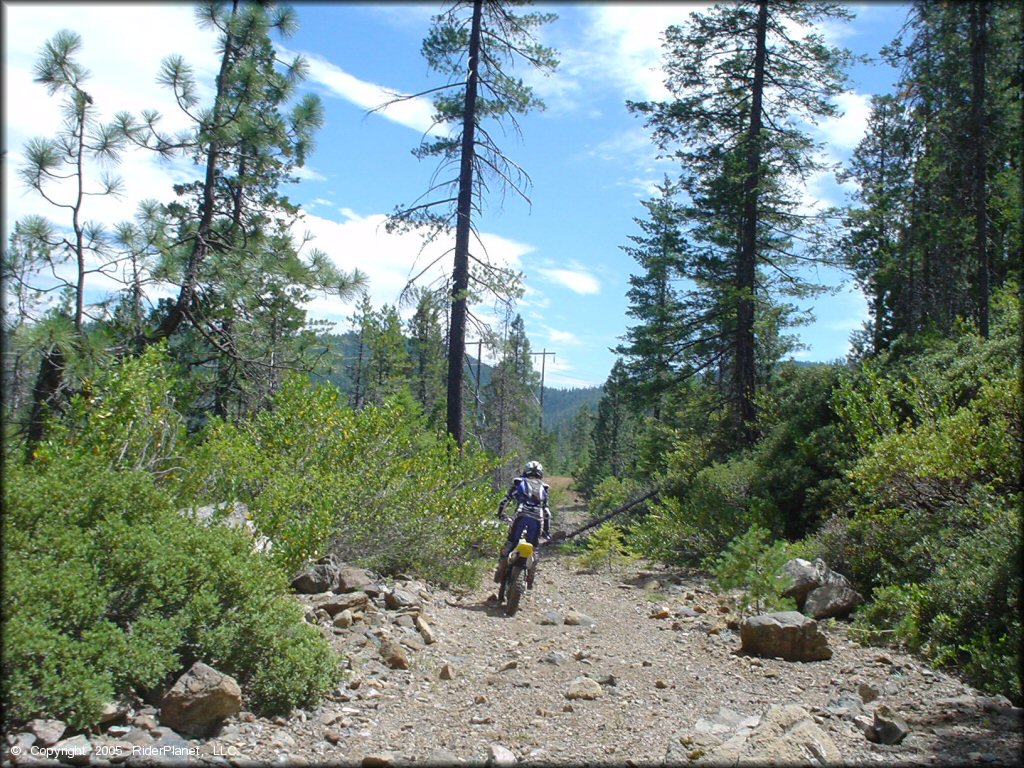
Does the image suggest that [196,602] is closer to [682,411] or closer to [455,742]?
[455,742]

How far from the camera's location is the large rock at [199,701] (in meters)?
3.93

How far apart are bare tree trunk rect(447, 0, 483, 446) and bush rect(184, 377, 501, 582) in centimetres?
390

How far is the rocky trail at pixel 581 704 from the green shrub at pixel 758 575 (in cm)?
38

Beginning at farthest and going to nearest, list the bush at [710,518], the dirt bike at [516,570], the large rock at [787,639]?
the bush at [710,518]
the dirt bike at [516,570]
the large rock at [787,639]

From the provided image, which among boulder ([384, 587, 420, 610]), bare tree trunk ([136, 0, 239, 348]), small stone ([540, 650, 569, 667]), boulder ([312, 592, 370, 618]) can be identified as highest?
bare tree trunk ([136, 0, 239, 348])

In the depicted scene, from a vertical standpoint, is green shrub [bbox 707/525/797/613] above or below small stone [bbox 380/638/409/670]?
above

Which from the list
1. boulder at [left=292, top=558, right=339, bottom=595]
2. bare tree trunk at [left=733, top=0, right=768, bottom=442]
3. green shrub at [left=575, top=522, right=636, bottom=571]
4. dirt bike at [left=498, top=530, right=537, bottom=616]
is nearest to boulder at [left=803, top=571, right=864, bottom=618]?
dirt bike at [left=498, top=530, right=537, bottom=616]

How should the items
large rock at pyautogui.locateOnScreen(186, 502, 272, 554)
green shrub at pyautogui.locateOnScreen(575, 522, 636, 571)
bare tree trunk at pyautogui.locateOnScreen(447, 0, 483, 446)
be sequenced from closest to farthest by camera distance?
large rock at pyautogui.locateOnScreen(186, 502, 272, 554) → green shrub at pyautogui.locateOnScreen(575, 522, 636, 571) → bare tree trunk at pyautogui.locateOnScreen(447, 0, 483, 446)

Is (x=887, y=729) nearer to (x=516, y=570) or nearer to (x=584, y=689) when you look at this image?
(x=584, y=689)

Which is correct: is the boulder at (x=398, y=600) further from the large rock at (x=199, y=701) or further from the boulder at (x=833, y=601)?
the boulder at (x=833, y=601)

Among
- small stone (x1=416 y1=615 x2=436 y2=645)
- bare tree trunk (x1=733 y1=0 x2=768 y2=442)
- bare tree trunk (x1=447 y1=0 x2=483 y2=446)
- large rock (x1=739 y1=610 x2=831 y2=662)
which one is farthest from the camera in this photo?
bare tree trunk (x1=733 y1=0 x2=768 y2=442)

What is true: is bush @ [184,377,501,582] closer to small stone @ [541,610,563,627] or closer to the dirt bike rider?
the dirt bike rider

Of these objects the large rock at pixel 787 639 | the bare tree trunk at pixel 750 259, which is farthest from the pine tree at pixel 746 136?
the large rock at pixel 787 639

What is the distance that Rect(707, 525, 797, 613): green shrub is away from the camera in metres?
7.12
